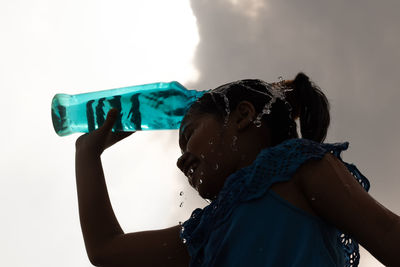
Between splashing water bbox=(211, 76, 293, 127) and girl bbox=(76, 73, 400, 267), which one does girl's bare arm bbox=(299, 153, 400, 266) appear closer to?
girl bbox=(76, 73, 400, 267)

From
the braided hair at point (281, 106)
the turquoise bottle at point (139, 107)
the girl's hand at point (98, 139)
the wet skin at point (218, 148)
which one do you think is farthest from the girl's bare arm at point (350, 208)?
the turquoise bottle at point (139, 107)

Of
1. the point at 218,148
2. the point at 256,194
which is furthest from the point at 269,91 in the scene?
the point at 256,194

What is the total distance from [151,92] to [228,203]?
1.13 m

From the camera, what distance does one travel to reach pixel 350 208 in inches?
58.5

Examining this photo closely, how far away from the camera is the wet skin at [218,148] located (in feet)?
6.47

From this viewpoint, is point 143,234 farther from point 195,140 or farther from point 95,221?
point 195,140

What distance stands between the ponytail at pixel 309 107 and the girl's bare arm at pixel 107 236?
74 centimetres

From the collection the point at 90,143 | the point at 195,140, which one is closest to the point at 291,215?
the point at 195,140

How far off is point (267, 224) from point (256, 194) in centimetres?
11

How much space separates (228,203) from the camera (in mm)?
1744

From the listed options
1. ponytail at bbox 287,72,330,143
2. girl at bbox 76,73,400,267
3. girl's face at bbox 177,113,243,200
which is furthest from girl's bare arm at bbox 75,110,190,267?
ponytail at bbox 287,72,330,143

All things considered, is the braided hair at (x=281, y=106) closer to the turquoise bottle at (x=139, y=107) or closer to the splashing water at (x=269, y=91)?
the splashing water at (x=269, y=91)

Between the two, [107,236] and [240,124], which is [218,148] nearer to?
[240,124]

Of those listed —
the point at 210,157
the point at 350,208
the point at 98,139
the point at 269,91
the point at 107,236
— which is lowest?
the point at 107,236
